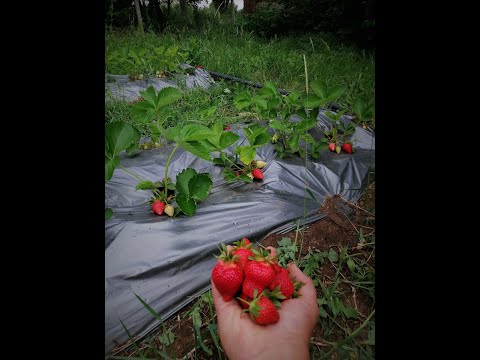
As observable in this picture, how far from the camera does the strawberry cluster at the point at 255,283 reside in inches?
31.3

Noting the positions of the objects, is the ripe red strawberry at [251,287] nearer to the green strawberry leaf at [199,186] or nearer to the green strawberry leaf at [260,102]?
the green strawberry leaf at [199,186]

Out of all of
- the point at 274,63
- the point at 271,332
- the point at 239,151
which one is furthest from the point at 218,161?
the point at 274,63

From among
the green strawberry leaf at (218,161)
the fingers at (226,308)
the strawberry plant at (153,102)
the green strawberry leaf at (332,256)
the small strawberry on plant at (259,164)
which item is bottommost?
the green strawberry leaf at (332,256)

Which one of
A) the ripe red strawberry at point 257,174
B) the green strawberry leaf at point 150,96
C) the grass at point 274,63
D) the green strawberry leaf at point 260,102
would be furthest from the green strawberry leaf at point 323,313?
the grass at point 274,63

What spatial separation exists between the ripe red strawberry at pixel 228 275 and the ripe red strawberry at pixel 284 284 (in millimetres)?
109

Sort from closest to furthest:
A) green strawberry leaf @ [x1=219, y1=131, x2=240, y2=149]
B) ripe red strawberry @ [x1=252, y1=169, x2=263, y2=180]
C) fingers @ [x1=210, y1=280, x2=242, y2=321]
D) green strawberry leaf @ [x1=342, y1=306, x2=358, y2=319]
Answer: fingers @ [x1=210, y1=280, x2=242, y2=321] → green strawberry leaf @ [x1=342, y1=306, x2=358, y2=319] → green strawberry leaf @ [x1=219, y1=131, x2=240, y2=149] → ripe red strawberry @ [x1=252, y1=169, x2=263, y2=180]

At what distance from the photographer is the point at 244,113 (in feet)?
8.66

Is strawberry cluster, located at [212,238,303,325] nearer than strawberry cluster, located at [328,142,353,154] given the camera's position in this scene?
Yes

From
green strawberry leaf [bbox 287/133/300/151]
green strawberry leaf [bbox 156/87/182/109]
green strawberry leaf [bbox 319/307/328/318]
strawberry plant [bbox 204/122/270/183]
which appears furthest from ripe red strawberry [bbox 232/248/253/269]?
green strawberry leaf [bbox 287/133/300/151]

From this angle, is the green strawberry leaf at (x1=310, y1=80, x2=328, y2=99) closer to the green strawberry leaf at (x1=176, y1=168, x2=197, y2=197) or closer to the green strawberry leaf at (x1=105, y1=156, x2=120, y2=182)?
the green strawberry leaf at (x1=176, y1=168, x2=197, y2=197)

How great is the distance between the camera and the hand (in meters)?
0.75
